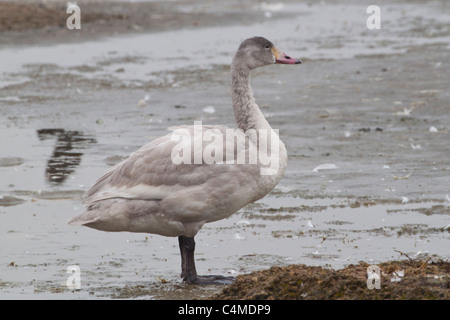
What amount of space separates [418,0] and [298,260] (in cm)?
2354

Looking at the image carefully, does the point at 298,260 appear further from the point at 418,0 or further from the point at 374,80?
the point at 418,0

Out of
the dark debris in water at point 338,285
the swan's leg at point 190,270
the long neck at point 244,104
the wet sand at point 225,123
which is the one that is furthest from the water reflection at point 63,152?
the dark debris in water at point 338,285

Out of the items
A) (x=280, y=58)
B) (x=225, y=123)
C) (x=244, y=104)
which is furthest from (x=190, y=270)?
(x=225, y=123)

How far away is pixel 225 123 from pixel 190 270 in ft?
22.2

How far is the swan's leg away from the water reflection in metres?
3.82

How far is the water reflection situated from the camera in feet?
39.2

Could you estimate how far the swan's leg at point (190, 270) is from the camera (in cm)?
781

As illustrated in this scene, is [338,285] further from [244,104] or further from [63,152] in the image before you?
[63,152]

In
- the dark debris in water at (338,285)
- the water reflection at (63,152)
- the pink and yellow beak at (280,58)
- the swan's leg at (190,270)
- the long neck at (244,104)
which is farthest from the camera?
the water reflection at (63,152)

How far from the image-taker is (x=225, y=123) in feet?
47.8

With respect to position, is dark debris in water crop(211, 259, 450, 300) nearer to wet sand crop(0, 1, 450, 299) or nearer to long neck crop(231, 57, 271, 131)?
wet sand crop(0, 1, 450, 299)

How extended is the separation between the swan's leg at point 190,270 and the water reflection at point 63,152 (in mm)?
3815

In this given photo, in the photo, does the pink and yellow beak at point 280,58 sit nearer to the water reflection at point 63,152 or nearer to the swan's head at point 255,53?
the swan's head at point 255,53

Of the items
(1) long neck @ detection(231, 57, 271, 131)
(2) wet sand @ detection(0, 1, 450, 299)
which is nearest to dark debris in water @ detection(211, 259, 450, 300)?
(2) wet sand @ detection(0, 1, 450, 299)
